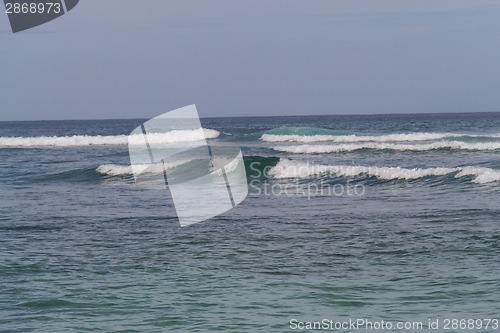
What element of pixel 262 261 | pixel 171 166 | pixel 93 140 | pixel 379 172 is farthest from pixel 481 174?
pixel 93 140

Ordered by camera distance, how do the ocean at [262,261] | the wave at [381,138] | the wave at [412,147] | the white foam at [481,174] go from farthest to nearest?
the wave at [381,138], the wave at [412,147], the white foam at [481,174], the ocean at [262,261]

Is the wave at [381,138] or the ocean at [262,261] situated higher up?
the ocean at [262,261]

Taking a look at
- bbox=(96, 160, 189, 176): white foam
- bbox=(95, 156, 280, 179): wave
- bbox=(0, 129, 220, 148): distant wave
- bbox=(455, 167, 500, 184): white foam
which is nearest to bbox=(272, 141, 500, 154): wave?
bbox=(95, 156, 280, 179): wave

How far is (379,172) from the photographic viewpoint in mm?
18328

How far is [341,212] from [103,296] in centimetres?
655

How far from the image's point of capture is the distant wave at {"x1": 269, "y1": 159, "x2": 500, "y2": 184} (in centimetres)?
1641

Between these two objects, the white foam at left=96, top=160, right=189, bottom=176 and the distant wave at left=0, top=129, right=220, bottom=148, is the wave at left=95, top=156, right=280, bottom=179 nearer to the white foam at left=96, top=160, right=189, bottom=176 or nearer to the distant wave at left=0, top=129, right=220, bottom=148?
the white foam at left=96, top=160, right=189, bottom=176

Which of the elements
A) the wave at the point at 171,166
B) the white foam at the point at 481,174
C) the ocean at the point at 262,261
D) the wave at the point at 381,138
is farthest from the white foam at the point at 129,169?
the wave at the point at 381,138

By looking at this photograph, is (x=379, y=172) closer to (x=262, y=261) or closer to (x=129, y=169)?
(x=129, y=169)

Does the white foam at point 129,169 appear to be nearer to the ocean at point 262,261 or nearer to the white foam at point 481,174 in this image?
the ocean at point 262,261

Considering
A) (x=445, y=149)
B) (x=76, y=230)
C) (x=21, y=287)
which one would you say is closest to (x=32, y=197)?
(x=76, y=230)

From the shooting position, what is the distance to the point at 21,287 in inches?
274

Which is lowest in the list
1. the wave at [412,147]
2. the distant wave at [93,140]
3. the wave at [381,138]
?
the wave at [381,138]

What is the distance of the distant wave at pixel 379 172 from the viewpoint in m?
16.4
